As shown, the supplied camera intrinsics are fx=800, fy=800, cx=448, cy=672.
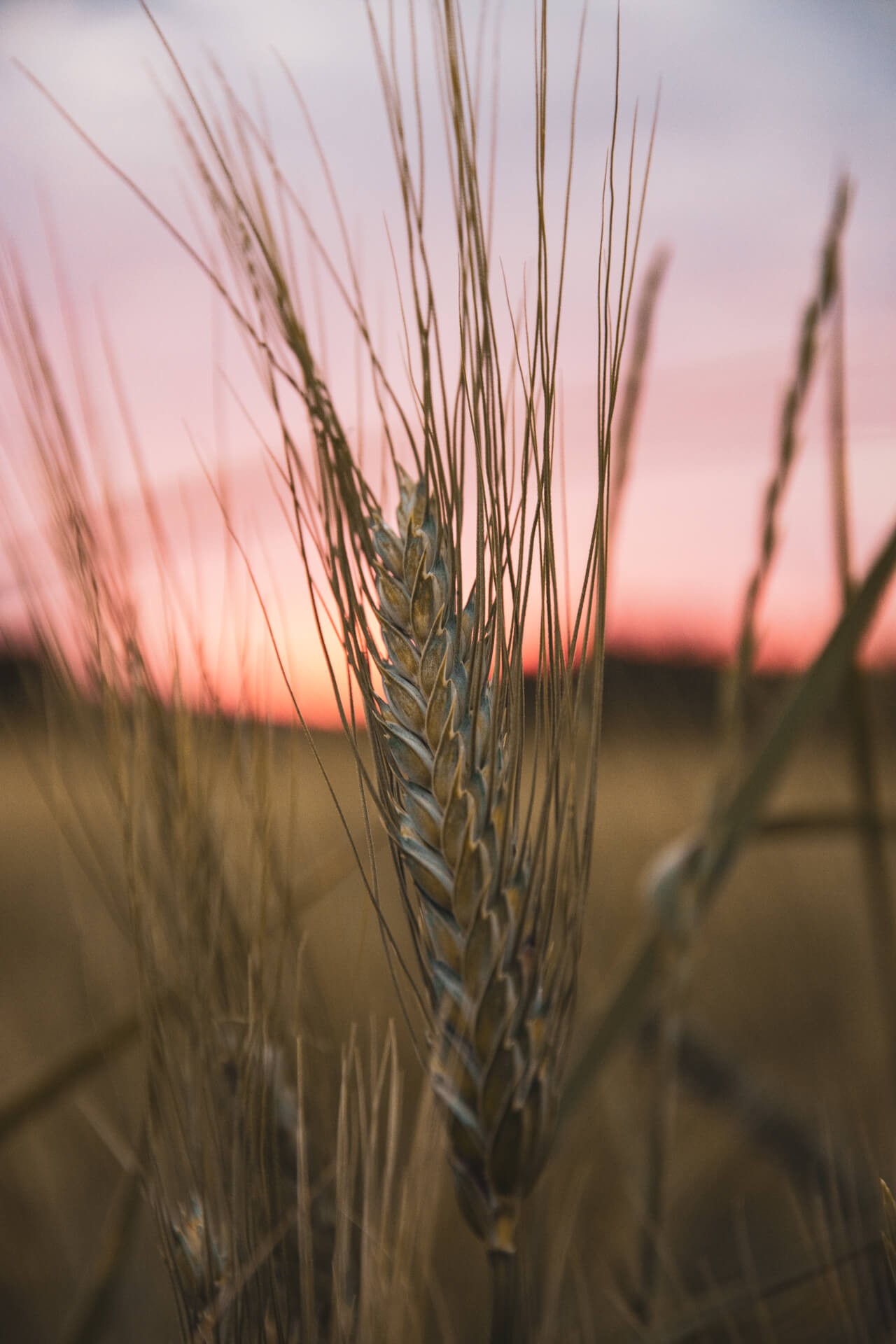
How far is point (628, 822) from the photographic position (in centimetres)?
92

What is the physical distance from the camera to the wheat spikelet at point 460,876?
0.21 m

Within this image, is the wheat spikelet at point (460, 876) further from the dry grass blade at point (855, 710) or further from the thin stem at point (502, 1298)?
the dry grass blade at point (855, 710)

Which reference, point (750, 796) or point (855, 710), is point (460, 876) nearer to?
point (750, 796)

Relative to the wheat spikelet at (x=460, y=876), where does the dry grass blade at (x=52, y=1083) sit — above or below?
below

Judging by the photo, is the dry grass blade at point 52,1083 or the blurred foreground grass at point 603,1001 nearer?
the dry grass blade at point 52,1083

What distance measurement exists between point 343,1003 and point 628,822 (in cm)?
39

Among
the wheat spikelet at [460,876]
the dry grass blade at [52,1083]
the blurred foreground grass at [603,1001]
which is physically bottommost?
the blurred foreground grass at [603,1001]

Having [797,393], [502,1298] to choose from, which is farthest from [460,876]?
[797,393]

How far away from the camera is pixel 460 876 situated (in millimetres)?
211

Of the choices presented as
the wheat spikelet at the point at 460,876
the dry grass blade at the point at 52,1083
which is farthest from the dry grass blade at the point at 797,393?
the dry grass blade at the point at 52,1083

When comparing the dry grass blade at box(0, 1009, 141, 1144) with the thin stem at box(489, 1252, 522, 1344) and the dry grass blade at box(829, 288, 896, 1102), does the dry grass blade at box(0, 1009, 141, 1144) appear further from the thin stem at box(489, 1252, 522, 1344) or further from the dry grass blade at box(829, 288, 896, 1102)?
the dry grass blade at box(829, 288, 896, 1102)

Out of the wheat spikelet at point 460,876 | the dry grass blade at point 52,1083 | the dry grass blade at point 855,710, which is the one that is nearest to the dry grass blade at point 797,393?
the dry grass blade at point 855,710

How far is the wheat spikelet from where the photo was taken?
0.21 m

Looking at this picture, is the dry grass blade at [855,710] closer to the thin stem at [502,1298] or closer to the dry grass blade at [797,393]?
the dry grass blade at [797,393]
